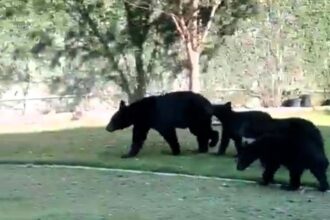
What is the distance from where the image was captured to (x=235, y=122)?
11.5 m

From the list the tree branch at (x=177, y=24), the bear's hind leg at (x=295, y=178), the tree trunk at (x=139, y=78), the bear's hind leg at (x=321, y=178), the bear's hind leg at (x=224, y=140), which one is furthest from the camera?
the tree trunk at (x=139, y=78)

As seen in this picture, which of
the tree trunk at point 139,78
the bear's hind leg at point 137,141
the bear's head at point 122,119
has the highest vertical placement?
the tree trunk at point 139,78

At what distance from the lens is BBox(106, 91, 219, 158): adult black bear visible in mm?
12000

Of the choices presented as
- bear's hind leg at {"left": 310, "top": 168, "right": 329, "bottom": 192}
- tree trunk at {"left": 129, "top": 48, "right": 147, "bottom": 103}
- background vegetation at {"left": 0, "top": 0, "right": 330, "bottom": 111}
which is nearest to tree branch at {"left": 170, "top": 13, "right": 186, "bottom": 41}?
background vegetation at {"left": 0, "top": 0, "right": 330, "bottom": 111}

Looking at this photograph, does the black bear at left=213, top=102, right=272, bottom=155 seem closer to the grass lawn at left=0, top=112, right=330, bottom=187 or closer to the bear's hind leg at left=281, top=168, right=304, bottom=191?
the grass lawn at left=0, top=112, right=330, bottom=187

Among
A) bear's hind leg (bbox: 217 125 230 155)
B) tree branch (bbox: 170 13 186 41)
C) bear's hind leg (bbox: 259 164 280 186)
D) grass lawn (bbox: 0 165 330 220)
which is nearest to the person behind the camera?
grass lawn (bbox: 0 165 330 220)

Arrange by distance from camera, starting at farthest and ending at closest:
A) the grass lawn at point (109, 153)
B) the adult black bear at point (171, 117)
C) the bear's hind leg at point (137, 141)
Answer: the adult black bear at point (171, 117) → the bear's hind leg at point (137, 141) → the grass lawn at point (109, 153)

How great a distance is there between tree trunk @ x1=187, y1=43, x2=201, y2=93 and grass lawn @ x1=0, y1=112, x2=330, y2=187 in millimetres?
4450

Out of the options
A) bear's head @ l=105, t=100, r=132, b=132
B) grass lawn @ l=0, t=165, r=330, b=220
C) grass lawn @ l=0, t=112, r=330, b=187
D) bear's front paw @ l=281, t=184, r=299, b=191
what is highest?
bear's head @ l=105, t=100, r=132, b=132

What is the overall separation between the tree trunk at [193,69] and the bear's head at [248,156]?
382 inches

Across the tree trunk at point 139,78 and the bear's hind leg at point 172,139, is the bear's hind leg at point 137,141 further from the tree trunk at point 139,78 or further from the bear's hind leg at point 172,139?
the tree trunk at point 139,78

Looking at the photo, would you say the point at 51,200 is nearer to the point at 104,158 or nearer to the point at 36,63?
the point at 104,158

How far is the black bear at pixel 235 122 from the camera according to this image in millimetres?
10867

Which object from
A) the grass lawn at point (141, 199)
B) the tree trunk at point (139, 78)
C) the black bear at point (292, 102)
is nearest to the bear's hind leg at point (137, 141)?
the grass lawn at point (141, 199)
